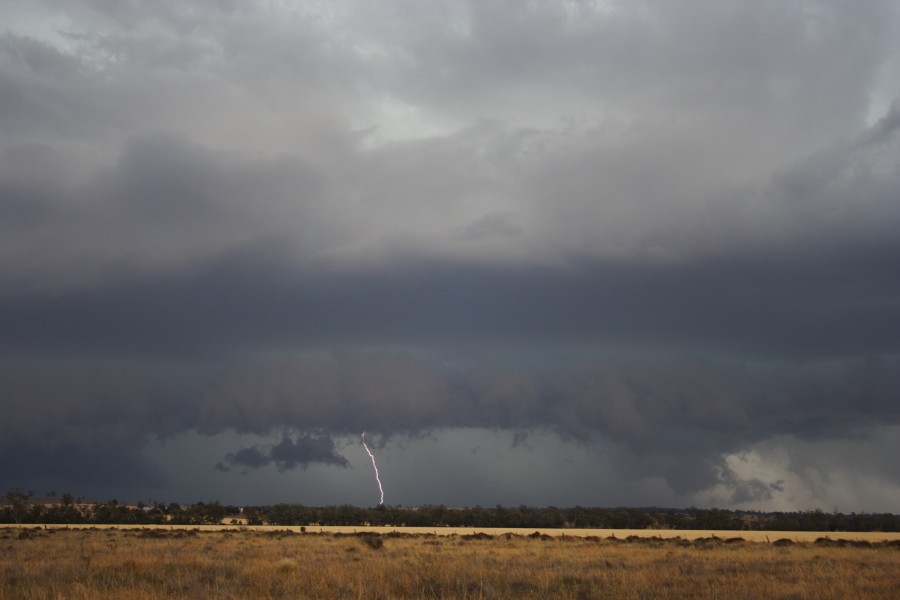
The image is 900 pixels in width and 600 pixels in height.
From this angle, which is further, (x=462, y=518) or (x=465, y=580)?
(x=462, y=518)

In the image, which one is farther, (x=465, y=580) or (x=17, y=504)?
(x=17, y=504)

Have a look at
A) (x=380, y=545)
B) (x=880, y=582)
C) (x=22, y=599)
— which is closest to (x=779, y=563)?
(x=880, y=582)

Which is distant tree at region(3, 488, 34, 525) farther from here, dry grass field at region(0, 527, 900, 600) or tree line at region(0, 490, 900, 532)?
dry grass field at region(0, 527, 900, 600)

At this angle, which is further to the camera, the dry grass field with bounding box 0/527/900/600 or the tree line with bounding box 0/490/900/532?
the tree line with bounding box 0/490/900/532

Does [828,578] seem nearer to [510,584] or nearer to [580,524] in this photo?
[510,584]

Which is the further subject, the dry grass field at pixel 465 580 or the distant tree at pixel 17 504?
the distant tree at pixel 17 504

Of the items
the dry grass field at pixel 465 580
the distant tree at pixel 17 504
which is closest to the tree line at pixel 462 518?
the distant tree at pixel 17 504

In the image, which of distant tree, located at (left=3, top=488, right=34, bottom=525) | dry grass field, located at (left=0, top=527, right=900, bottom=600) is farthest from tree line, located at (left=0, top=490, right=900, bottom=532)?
dry grass field, located at (left=0, top=527, right=900, bottom=600)

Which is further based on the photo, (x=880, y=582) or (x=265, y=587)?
(x=880, y=582)

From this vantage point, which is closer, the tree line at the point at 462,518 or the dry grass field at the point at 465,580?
the dry grass field at the point at 465,580

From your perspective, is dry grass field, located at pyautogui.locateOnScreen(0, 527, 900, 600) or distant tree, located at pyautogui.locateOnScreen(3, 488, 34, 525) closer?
dry grass field, located at pyautogui.locateOnScreen(0, 527, 900, 600)

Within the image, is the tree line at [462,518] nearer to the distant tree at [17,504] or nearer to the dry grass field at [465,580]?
the distant tree at [17,504]

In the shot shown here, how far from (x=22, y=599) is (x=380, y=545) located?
32.4 metres

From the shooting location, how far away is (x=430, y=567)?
27.3m
